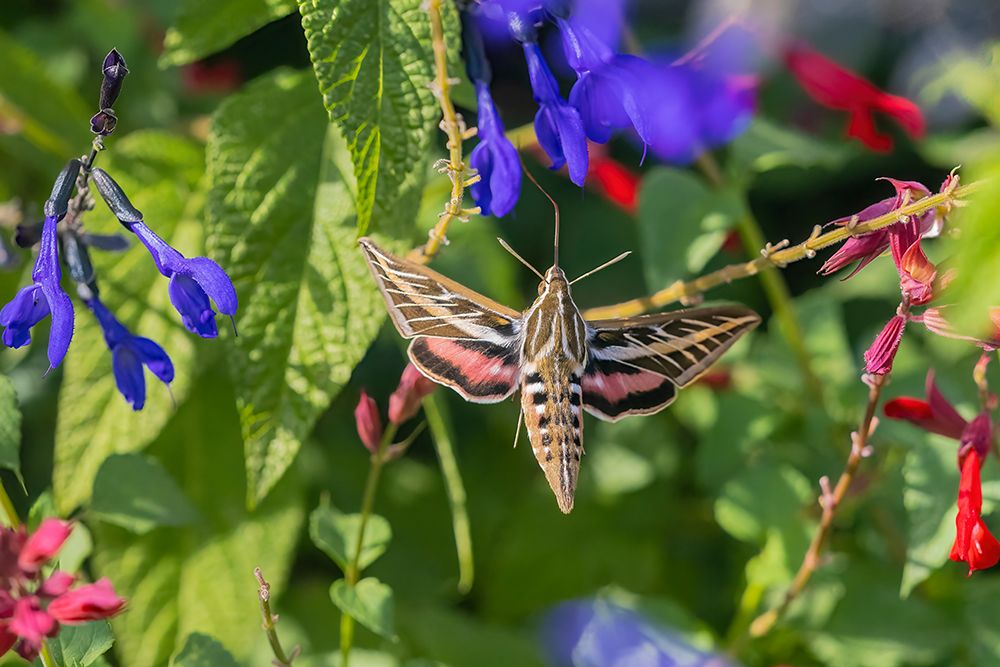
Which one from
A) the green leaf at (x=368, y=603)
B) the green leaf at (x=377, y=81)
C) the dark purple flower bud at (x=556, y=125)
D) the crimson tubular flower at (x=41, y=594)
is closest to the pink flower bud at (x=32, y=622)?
the crimson tubular flower at (x=41, y=594)

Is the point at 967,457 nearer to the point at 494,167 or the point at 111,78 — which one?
the point at 494,167

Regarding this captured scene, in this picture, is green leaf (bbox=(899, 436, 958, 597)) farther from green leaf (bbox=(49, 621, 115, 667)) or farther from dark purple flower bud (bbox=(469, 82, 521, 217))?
green leaf (bbox=(49, 621, 115, 667))

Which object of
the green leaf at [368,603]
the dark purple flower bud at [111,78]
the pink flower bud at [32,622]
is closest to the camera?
the pink flower bud at [32,622]

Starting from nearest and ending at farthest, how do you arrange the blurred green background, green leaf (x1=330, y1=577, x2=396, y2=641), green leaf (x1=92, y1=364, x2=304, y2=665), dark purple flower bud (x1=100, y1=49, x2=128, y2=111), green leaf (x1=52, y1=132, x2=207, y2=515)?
dark purple flower bud (x1=100, y1=49, x2=128, y2=111)
green leaf (x1=330, y1=577, x2=396, y2=641)
the blurred green background
green leaf (x1=52, y1=132, x2=207, y2=515)
green leaf (x1=92, y1=364, x2=304, y2=665)

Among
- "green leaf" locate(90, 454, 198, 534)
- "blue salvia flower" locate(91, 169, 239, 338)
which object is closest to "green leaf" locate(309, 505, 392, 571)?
"green leaf" locate(90, 454, 198, 534)

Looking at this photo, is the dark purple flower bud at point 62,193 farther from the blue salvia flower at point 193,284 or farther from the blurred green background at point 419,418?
the blurred green background at point 419,418

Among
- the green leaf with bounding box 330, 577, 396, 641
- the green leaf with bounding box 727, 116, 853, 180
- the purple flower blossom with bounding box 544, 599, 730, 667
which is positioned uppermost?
the green leaf with bounding box 727, 116, 853, 180

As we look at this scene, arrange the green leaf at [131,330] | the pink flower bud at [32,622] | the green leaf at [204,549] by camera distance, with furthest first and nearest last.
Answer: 1. the green leaf at [204,549]
2. the green leaf at [131,330]
3. the pink flower bud at [32,622]

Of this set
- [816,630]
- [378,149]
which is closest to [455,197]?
[378,149]
